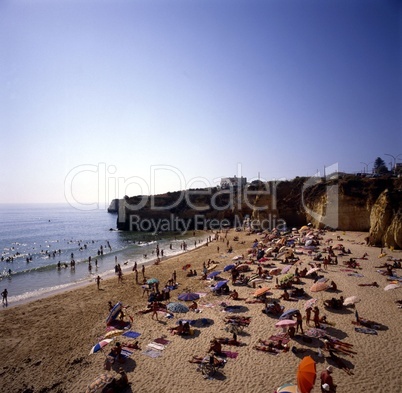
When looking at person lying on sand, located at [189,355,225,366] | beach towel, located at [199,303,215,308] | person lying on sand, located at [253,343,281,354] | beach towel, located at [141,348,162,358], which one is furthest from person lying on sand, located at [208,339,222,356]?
beach towel, located at [199,303,215,308]

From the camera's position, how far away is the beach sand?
25.9ft

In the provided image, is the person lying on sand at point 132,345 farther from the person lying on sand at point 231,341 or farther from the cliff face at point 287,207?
the cliff face at point 287,207

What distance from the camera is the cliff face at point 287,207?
24781 mm

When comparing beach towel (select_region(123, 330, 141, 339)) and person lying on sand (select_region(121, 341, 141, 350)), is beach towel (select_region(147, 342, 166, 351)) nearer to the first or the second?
person lying on sand (select_region(121, 341, 141, 350))

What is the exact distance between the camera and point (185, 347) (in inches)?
391

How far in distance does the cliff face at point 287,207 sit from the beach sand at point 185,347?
10.6 metres

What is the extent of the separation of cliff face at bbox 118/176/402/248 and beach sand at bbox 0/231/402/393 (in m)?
10.6

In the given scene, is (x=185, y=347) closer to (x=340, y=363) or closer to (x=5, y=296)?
(x=340, y=363)

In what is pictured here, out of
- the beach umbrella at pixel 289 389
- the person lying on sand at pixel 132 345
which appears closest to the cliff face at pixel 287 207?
the beach umbrella at pixel 289 389

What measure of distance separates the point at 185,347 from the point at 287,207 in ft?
124

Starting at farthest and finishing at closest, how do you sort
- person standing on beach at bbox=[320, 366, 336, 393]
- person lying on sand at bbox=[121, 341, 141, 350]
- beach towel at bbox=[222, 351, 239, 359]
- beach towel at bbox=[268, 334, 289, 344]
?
person lying on sand at bbox=[121, 341, 141, 350] → beach towel at bbox=[268, 334, 289, 344] → beach towel at bbox=[222, 351, 239, 359] → person standing on beach at bbox=[320, 366, 336, 393]

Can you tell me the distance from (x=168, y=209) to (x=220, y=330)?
52.8m

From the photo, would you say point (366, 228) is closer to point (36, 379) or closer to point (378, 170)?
point (36, 379)

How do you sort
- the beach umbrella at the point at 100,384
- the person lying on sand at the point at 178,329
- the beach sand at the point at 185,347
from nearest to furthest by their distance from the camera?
the beach umbrella at the point at 100,384 → the beach sand at the point at 185,347 → the person lying on sand at the point at 178,329
